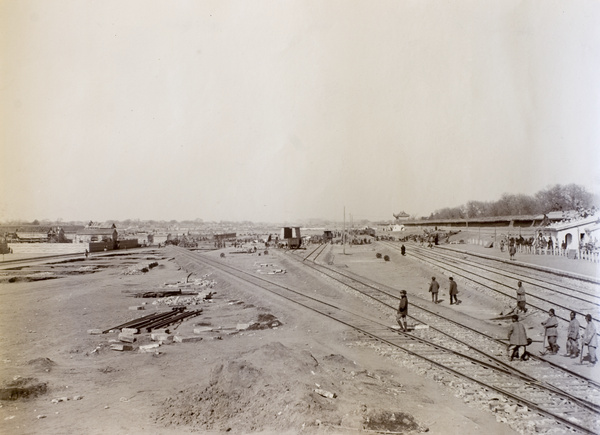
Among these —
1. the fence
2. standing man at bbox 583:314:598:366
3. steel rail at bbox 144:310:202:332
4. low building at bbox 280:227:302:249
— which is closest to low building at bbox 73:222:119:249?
steel rail at bbox 144:310:202:332

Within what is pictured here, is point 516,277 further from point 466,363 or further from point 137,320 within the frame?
point 137,320

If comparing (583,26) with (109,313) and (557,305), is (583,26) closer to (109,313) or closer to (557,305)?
(557,305)

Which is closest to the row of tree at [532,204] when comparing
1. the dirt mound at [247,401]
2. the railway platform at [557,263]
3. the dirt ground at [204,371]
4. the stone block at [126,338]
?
the railway platform at [557,263]

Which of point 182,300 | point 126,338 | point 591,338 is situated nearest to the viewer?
point 591,338

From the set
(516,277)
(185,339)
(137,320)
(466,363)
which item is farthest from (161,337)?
(516,277)

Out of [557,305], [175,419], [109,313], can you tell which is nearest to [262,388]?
[175,419]

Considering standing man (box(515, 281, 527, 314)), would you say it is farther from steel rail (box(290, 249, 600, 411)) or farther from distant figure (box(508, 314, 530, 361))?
distant figure (box(508, 314, 530, 361))

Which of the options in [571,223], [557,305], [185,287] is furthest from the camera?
[185,287]

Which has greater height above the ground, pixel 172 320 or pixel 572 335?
pixel 172 320
